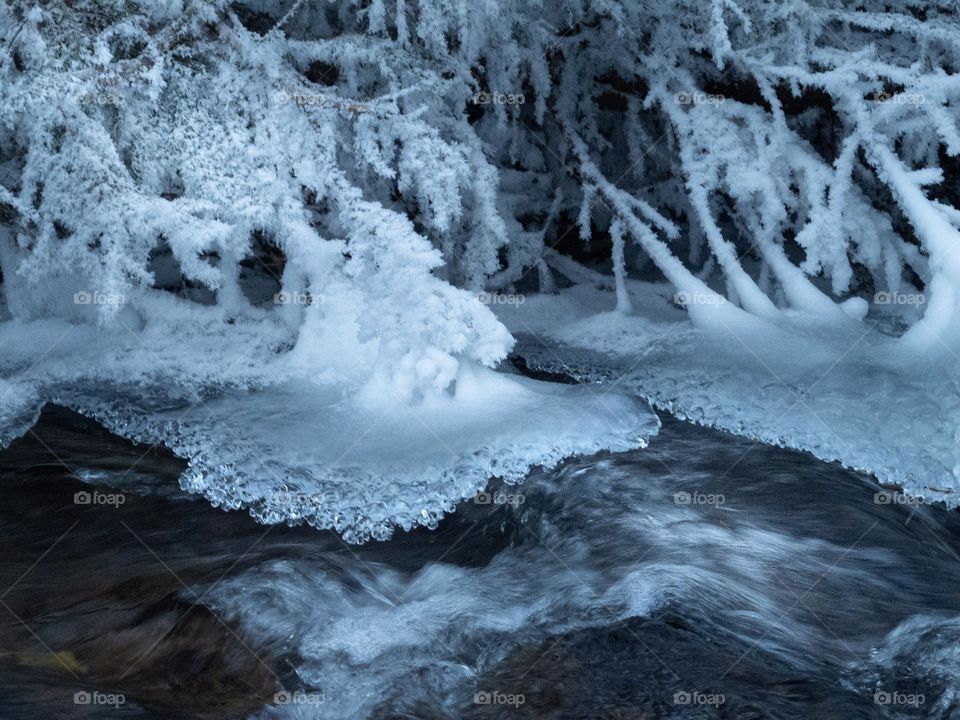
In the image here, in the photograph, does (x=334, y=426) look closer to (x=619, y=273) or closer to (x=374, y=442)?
(x=374, y=442)

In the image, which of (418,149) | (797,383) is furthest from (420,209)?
(797,383)

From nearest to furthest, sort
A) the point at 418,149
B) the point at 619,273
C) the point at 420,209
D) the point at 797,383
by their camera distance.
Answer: the point at 797,383 → the point at 418,149 → the point at 420,209 → the point at 619,273

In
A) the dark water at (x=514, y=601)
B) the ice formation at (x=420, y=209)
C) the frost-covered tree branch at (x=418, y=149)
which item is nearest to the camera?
the dark water at (x=514, y=601)

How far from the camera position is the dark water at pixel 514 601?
8.64 ft

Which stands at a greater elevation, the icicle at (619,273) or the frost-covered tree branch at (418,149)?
the frost-covered tree branch at (418,149)

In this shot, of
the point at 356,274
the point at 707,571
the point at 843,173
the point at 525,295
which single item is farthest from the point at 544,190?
the point at 707,571

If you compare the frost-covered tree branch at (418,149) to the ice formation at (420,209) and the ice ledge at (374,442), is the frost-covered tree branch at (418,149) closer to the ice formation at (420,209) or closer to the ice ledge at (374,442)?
the ice formation at (420,209)

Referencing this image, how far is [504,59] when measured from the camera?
5.54 metres

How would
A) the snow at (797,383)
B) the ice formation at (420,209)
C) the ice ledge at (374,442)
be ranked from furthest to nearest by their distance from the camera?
1. the ice formation at (420,209)
2. the snow at (797,383)
3. the ice ledge at (374,442)

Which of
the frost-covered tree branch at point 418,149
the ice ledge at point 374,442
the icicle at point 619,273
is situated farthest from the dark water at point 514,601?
the icicle at point 619,273

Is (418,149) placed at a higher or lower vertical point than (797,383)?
higher

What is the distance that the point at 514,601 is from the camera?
3.14 metres

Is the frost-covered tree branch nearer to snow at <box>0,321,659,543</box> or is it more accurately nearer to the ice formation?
the ice formation

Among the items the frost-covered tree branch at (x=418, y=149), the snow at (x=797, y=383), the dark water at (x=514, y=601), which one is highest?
the frost-covered tree branch at (x=418, y=149)
